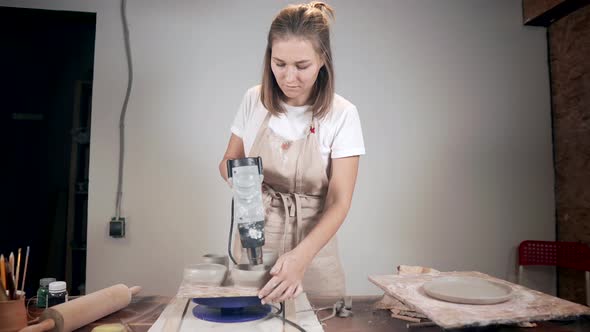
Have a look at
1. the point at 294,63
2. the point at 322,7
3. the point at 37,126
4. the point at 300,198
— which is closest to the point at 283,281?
the point at 300,198

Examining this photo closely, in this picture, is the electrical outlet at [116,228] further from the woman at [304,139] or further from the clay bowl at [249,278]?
the clay bowl at [249,278]

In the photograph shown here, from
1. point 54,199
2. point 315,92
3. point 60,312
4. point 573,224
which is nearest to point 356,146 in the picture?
point 315,92

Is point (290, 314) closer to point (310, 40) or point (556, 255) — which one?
point (310, 40)

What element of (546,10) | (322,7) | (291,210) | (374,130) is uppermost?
(546,10)

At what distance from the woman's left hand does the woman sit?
0.42 meters

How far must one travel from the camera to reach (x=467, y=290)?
989mm

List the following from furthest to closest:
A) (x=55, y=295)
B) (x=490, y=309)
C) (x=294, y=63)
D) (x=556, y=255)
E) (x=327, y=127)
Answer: (x=556, y=255) < (x=327, y=127) < (x=294, y=63) < (x=55, y=295) < (x=490, y=309)

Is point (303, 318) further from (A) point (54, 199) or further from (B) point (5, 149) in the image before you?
(B) point (5, 149)

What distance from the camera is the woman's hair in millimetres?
1509

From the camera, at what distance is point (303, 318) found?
40.6 inches

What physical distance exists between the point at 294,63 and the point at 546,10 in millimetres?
1936

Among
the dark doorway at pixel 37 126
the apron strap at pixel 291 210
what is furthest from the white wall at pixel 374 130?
the dark doorway at pixel 37 126

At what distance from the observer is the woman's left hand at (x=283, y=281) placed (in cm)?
99

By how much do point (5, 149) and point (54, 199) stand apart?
0.61 meters
